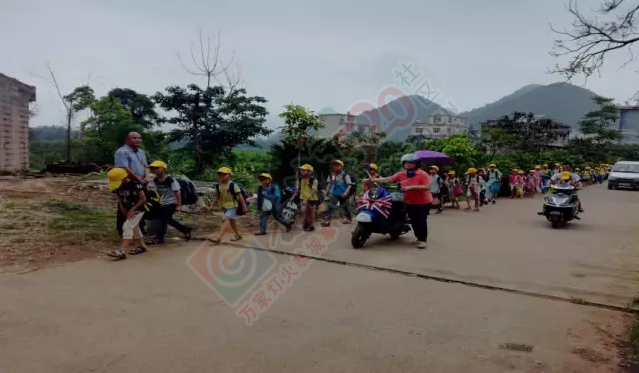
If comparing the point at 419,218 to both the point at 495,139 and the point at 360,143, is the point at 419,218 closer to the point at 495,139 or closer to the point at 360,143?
the point at 360,143

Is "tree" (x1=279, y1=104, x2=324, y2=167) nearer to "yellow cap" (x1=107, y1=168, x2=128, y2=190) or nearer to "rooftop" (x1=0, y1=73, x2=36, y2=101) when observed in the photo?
"yellow cap" (x1=107, y1=168, x2=128, y2=190)

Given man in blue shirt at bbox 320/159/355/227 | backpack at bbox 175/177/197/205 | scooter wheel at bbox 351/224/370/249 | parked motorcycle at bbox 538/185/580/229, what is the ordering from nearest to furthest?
1. scooter wheel at bbox 351/224/370/249
2. backpack at bbox 175/177/197/205
3. man in blue shirt at bbox 320/159/355/227
4. parked motorcycle at bbox 538/185/580/229

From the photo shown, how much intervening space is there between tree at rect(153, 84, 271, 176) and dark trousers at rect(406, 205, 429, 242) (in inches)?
399

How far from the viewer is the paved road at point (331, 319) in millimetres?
3371

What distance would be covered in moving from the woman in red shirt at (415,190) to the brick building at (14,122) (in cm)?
1504

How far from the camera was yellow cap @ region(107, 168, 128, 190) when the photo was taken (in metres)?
6.21

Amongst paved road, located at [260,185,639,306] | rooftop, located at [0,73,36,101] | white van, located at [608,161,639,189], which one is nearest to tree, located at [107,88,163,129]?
rooftop, located at [0,73,36,101]

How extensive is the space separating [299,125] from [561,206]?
5.87 m

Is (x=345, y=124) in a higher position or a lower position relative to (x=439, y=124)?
lower

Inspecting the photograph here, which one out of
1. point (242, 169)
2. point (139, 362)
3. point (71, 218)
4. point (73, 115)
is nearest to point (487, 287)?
point (139, 362)

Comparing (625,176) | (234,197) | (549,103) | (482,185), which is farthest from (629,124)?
(234,197)

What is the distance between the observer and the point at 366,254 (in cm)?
695

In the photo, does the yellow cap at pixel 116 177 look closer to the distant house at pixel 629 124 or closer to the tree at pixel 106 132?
the tree at pixel 106 132

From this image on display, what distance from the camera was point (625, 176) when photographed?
21969mm
